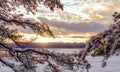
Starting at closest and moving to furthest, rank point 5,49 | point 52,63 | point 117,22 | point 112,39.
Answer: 1. point 112,39
2. point 117,22
3. point 5,49
4. point 52,63

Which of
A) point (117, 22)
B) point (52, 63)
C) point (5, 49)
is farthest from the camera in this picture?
point (52, 63)

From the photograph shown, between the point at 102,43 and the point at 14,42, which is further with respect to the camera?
the point at 14,42

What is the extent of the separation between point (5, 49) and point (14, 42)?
0.49 m

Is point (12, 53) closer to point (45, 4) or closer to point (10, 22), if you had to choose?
point (10, 22)

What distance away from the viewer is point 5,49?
855 cm

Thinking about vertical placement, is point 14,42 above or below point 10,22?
below

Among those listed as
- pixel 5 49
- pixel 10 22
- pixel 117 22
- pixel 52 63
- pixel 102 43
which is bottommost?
pixel 52 63

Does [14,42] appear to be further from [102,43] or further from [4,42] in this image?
[102,43]

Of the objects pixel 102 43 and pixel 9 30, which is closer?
pixel 102 43

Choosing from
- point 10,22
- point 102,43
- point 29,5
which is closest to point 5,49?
point 10,22

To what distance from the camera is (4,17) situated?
28.6 feet

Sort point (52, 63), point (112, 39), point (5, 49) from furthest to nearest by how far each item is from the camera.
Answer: point (52, 63), point (5, 49), point (112, 39)

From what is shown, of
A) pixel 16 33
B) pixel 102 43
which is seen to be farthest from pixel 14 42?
pixel 102 43

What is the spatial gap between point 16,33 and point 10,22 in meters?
0.35
